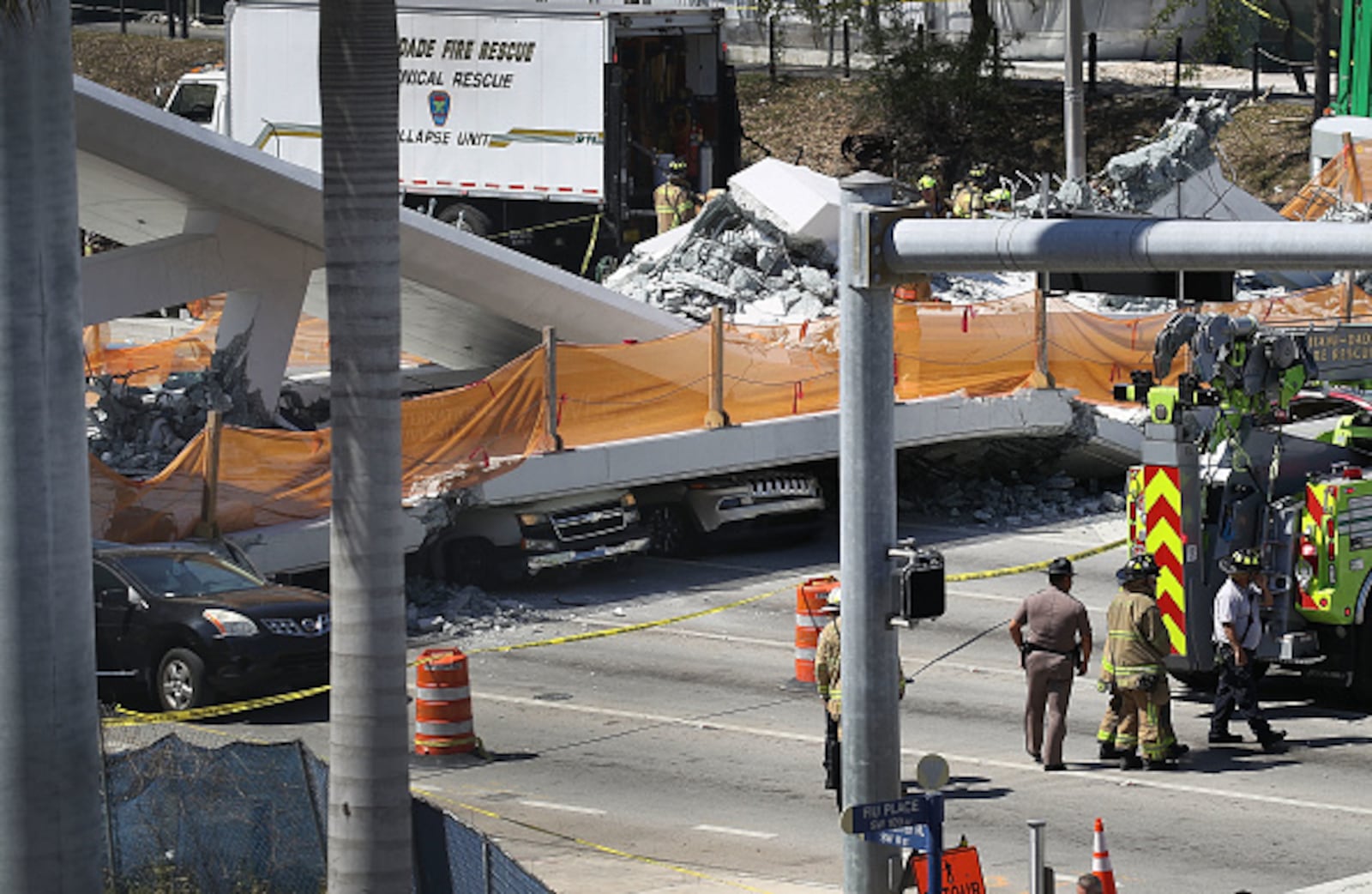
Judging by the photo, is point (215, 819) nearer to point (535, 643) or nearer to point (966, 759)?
point (966, 759)

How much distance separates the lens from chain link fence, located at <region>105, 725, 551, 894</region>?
41.7ft

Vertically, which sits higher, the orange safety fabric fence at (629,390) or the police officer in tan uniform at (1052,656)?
the orange safety fabric fence at (629,390)

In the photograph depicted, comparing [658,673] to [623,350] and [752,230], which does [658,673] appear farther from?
[752,230]

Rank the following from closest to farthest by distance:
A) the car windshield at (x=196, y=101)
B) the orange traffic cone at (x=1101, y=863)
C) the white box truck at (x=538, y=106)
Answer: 1. the orange traffic cone at (x=1101, y=863)
2. the white box truck at (x=538, y=106)
3. the car windshield at (x=196, y=101)

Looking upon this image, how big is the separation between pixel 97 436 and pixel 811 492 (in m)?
6.59

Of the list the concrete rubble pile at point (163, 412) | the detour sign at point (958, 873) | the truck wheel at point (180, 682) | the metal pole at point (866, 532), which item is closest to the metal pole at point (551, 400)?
the concrete rubble pile at point (163, 412)

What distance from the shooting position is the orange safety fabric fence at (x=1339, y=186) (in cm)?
3178

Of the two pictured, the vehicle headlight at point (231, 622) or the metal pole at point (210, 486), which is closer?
the vehicle headlight at point (231, 622)

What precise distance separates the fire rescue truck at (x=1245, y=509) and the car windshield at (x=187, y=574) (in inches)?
258

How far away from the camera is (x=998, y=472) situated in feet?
84.6

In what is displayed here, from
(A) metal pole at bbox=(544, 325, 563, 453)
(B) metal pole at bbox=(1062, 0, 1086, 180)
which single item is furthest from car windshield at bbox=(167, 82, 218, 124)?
(A) metal pole at bbox=(544, 325, 563, 453)

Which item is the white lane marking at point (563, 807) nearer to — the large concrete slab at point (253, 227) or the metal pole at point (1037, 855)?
the metal pole at point (1037, 855)

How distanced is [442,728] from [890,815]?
670cm

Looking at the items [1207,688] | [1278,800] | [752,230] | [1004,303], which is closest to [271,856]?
[1278,800]
